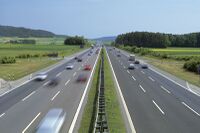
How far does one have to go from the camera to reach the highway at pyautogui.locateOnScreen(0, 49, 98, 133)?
2089 cm

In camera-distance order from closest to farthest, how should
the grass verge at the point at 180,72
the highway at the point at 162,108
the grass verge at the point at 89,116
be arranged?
the grass verge at the point at 89,116 < the highway at the point at 162,108 < the grass verge at the point at 180,72

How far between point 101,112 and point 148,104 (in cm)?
864

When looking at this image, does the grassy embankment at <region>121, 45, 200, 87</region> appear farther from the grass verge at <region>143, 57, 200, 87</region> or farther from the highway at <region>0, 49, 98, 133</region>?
the highway at <region>0, 49, 98, 133</region>

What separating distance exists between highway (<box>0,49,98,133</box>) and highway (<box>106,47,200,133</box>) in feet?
15.0

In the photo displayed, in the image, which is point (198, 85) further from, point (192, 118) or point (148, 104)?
point (192, 118)

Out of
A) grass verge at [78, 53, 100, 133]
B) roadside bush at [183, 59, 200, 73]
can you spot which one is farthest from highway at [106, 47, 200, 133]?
roadside bush at [183, 59, 200, 73]

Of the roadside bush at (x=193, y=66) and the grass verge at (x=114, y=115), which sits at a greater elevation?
the grass verge at (x=114, y=115)

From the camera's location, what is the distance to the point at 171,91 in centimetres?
3600

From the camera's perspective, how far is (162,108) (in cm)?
2633

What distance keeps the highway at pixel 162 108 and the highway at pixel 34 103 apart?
4583 mm

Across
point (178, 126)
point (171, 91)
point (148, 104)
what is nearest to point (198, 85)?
point (171, 91)

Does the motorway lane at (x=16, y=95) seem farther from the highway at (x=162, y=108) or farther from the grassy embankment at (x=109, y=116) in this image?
the highway at (x=162, y=108)

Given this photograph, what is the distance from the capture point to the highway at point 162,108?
2039 centimetres

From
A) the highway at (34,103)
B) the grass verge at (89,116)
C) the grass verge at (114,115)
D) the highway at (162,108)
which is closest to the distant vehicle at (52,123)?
the highway at (34,103)
